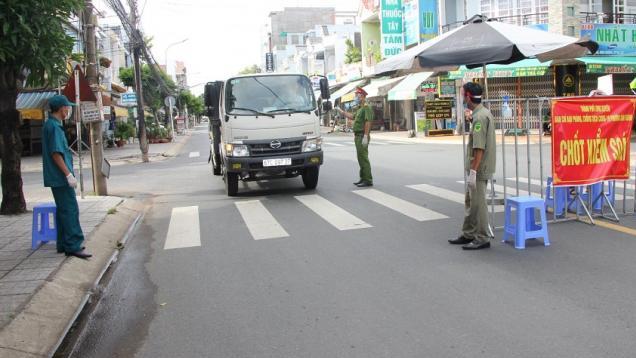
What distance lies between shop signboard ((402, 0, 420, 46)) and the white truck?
2203cm

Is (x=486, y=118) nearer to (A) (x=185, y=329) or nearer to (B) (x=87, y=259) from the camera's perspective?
(A) (x=185, y=329)

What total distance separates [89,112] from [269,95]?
3684 mm

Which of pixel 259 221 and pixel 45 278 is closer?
pixel 45 278

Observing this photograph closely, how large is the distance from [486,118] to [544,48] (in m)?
2.20

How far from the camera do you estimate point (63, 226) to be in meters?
6.62

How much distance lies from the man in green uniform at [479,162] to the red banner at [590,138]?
128 centimetres

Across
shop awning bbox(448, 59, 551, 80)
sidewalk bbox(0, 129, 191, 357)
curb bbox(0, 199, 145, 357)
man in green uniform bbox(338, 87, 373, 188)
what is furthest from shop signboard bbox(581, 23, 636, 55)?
curb bbox(0, 199, 145, 357)

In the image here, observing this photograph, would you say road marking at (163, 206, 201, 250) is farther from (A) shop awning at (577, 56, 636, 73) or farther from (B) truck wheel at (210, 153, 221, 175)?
(A) shop awning at (577, 56, 636, 73)

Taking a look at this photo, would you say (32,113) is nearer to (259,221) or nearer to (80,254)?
(259,221)

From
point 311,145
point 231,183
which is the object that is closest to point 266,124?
point 311,145

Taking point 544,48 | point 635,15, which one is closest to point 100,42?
point 635,15

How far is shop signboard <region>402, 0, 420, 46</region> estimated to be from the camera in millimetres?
31812

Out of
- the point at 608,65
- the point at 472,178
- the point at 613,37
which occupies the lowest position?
the point at 472,178

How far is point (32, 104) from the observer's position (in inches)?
1045
